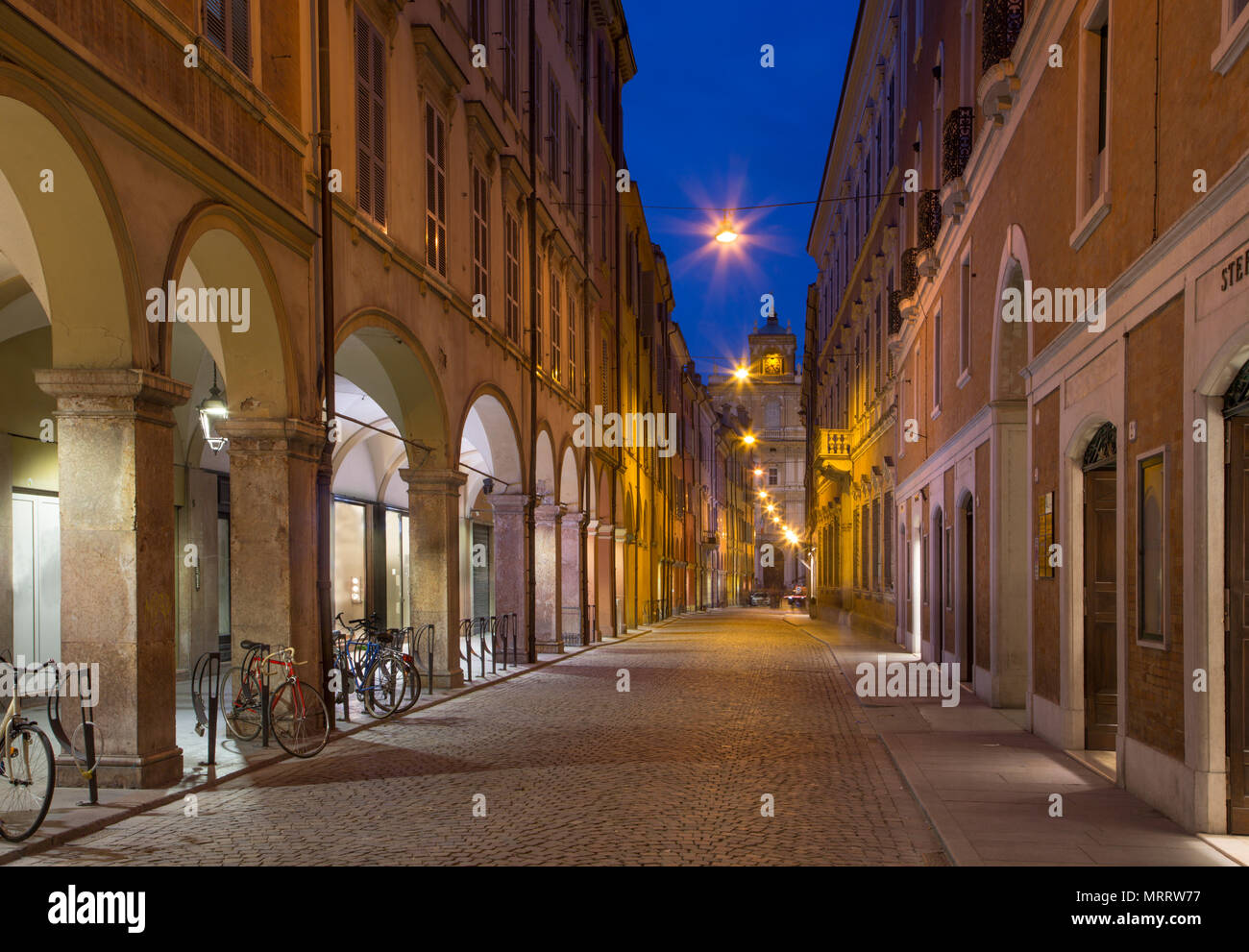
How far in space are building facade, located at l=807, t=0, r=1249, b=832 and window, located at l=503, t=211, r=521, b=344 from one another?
7541 millimetres

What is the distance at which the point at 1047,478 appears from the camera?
12.3 meters

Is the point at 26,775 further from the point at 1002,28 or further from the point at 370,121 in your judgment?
the point at 1002,28

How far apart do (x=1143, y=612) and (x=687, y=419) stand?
53669 mm

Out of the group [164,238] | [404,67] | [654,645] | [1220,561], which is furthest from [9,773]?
[654,645]

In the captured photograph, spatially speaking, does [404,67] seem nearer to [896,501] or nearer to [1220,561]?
[1220,561]

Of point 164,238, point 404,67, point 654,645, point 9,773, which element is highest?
point 404,67

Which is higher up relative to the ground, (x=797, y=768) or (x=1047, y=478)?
(x=1047, y=478)

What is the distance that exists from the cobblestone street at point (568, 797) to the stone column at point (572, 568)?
11898mm

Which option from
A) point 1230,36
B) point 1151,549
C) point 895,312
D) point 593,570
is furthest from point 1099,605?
point 593,570

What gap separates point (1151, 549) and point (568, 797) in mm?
4741

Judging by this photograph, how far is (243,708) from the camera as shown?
466 inches

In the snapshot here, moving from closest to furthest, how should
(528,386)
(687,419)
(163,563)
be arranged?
(163,563) < (528,386) < (687,419)

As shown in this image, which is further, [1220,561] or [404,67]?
[404,67]

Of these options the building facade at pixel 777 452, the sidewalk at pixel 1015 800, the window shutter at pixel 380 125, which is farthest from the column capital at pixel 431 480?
the building facade at pixel 777 452
